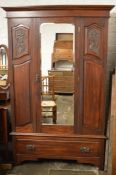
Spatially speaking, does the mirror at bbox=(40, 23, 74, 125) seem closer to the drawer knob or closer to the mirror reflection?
the drawer knob

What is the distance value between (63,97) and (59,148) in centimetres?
61

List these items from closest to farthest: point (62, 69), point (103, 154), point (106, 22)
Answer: point (106, 22) → point (62, 69) → point (103, 154)

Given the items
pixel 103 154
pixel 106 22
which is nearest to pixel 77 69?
pixel 106 22

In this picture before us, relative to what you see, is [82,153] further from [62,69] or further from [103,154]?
[62,69]

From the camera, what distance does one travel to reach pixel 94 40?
2.62m

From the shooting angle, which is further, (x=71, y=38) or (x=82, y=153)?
(x=82, y=153)

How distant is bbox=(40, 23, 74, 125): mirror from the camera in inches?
105

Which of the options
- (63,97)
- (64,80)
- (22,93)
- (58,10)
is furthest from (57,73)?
(58,10)

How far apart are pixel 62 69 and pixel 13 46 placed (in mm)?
569

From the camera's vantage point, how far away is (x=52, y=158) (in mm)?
3027

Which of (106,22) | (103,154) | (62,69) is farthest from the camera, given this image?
(103,154)

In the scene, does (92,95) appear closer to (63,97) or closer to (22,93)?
(63,97)

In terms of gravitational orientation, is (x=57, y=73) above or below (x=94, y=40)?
below

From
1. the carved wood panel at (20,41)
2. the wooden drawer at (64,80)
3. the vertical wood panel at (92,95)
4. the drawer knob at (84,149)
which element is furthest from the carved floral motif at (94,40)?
the drawer knob at (84,149)
